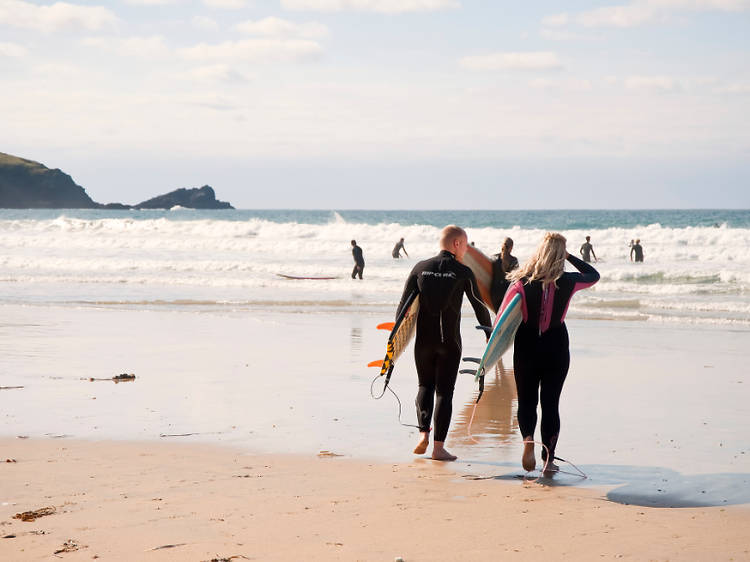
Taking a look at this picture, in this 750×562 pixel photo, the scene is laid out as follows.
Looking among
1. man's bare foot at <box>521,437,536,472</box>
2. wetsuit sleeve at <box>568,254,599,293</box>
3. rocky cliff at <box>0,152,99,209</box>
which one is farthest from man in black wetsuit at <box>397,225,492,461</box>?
rocky cliff at <box>0,152,99,209</box>

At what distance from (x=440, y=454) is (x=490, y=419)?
5.31 feet

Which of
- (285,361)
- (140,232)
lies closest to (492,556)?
(285,361)

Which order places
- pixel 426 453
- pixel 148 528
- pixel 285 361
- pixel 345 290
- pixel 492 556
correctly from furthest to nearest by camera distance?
pixel 345 290 < pixel 285 361 < pixel 426 453 < pixel 148 528 < pixel 492 556

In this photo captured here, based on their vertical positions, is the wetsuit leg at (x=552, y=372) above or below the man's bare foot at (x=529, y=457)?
above

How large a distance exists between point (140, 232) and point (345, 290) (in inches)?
1407

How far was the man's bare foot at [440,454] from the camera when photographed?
641 cm

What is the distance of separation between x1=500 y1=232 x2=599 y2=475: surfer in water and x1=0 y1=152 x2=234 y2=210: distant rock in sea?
161187 mm

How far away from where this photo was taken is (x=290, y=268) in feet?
106

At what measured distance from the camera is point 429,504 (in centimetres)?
523

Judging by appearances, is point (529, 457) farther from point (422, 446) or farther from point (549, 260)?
point (549, 260)

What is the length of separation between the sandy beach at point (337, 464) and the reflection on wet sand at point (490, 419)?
4cm

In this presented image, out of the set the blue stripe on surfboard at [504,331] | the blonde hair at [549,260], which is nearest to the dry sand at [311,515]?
the blue stripe on surfboard at [504,331]

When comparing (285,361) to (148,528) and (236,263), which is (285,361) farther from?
(236,263)

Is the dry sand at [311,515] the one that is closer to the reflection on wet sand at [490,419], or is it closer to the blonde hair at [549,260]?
the reflection on wet sand at [490,419]
